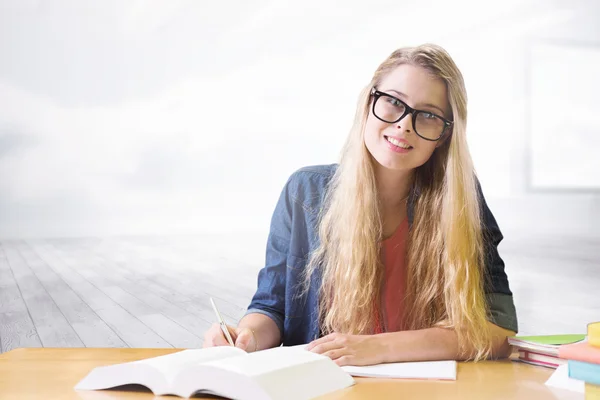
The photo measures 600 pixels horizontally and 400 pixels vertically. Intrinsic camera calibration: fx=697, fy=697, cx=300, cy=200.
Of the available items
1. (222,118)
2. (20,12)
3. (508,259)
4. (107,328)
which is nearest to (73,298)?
(107,328)

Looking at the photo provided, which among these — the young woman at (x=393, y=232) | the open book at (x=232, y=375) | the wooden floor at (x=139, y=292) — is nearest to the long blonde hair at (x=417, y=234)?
the young woman at (x=393, y=232)

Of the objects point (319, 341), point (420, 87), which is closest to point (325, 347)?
point (319, 341)

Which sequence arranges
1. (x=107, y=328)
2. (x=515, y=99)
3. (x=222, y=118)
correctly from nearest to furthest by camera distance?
1. (x=107, y=328)
2. (x=222, y=118)
3. (x=515, y=99)

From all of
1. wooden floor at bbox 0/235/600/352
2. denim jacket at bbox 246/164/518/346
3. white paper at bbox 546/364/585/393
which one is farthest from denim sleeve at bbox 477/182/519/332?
wooden floor at bbox 0/235/600/352

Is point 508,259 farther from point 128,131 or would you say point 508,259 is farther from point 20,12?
point 20,12

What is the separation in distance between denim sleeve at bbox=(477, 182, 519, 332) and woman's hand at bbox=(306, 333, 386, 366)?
0.98ft

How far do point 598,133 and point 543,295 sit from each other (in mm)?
976

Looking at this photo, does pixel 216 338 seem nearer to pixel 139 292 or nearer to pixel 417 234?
pixel 417 234

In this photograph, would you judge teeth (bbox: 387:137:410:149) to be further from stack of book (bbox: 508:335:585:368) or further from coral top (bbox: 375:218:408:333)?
stack of book (bbox: 508:335:585:368)

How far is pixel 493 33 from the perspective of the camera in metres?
3.68

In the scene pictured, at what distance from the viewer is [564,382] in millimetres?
1022

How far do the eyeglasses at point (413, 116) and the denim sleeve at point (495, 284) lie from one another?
0.65 feet

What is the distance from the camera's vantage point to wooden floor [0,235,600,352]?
325cm

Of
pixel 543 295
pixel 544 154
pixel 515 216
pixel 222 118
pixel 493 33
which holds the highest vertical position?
pixel 493 33
